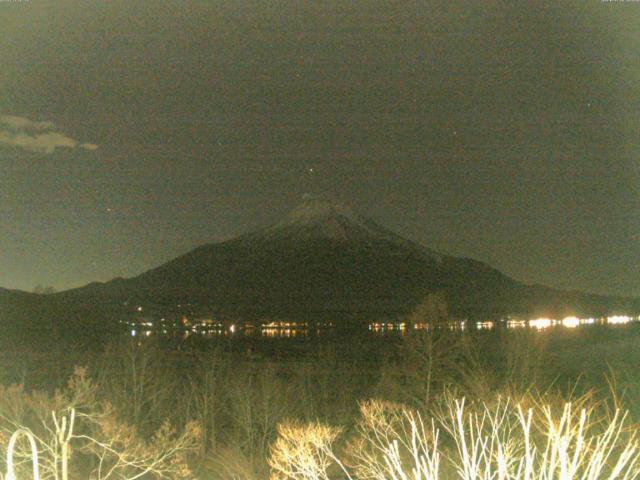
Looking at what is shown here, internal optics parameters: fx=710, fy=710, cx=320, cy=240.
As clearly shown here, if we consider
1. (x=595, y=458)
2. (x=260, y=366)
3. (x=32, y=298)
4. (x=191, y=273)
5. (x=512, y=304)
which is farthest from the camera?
(x=191, y=273)

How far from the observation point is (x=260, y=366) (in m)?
66.2

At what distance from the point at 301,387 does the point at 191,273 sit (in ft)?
515

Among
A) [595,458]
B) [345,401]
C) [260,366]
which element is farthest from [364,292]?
[595,458]

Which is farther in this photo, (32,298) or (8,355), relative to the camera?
(32,298)

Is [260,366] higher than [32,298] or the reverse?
the reverse

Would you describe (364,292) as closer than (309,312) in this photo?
No

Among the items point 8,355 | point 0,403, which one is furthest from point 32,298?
point 0,403

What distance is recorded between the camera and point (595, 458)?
21.5ft

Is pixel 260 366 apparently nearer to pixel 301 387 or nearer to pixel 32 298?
pixel 301 387

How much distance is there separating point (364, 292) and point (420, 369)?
16053cm

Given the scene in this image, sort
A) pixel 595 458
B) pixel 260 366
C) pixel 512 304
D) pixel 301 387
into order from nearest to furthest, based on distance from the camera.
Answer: pixel 595 458, pixel 301 387, pixel 260 366, pixel 512 304

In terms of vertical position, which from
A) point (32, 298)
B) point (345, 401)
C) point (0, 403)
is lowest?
point (345, 401)

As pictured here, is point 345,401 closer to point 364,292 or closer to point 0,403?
point 0,403

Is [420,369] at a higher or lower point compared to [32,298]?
lower
